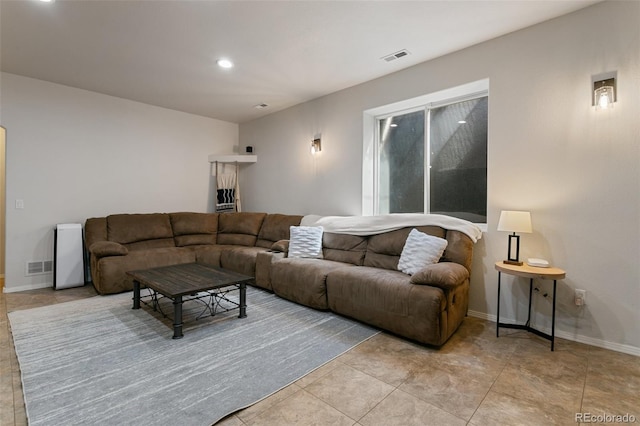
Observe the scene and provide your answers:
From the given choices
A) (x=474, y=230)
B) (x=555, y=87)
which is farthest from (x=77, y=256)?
(x=555, y=87)

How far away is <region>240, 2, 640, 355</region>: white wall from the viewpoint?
7.65 ft

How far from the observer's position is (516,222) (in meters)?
2.60

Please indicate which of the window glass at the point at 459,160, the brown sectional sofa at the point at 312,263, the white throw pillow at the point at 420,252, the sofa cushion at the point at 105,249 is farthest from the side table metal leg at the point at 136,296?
the window glass at the point at 459,160

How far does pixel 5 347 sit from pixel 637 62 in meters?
5.34

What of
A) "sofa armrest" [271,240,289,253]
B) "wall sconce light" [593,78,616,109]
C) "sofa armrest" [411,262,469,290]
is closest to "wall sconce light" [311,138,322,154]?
"sofa armrest" [271,240,289,253]

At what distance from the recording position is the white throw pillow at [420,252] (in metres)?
2.85

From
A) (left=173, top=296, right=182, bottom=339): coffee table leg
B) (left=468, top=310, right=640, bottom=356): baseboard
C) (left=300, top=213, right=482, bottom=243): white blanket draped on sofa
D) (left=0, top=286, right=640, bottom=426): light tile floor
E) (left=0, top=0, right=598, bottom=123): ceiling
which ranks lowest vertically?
(left=0, top=286, right=640, bottom=426): light tile floor

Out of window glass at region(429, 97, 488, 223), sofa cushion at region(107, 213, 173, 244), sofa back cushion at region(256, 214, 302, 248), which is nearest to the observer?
window glass at region(429, 97, 488, 223)

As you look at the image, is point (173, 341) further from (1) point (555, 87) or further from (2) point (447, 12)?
(1) point (555, 87)

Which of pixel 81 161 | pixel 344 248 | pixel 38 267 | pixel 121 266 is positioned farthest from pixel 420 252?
pixel 38 267

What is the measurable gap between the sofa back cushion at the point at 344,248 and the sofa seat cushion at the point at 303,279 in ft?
0.63

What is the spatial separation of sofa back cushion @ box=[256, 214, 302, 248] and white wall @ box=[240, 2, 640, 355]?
2472 mm

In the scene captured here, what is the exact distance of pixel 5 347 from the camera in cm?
237

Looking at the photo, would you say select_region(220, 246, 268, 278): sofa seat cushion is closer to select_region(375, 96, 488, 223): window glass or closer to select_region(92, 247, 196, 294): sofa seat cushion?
select_region(92, 247, 196, 294): sofa seat cushion
